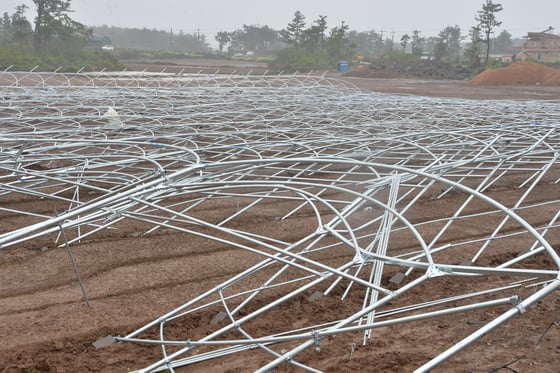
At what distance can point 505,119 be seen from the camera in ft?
62.6

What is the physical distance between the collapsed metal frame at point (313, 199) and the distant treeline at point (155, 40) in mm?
113574

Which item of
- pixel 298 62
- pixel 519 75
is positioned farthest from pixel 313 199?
pixel 298 62

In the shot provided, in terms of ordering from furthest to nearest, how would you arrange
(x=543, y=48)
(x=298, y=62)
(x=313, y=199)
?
(x=543, y=48) < (x=298, y=62) < (x=313, y=199)

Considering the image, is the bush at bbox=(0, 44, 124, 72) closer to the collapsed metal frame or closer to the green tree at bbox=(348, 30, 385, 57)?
the collapsed metal frame

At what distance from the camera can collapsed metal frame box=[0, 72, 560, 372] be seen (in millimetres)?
6598

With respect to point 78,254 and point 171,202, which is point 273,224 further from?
point 78,254

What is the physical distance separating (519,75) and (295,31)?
115 feet

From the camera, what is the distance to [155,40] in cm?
14550

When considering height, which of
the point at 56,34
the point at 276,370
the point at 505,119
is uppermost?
the point at 56,34

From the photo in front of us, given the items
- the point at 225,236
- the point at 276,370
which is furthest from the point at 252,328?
the point at 225,236

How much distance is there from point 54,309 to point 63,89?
21.7 meters

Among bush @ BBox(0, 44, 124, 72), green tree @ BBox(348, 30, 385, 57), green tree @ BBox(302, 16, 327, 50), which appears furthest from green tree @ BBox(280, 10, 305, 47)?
green tree @ BBox(348, 30, 385, 57)

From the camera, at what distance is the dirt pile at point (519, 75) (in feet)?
159

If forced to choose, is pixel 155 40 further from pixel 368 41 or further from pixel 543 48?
pixel 543 48
